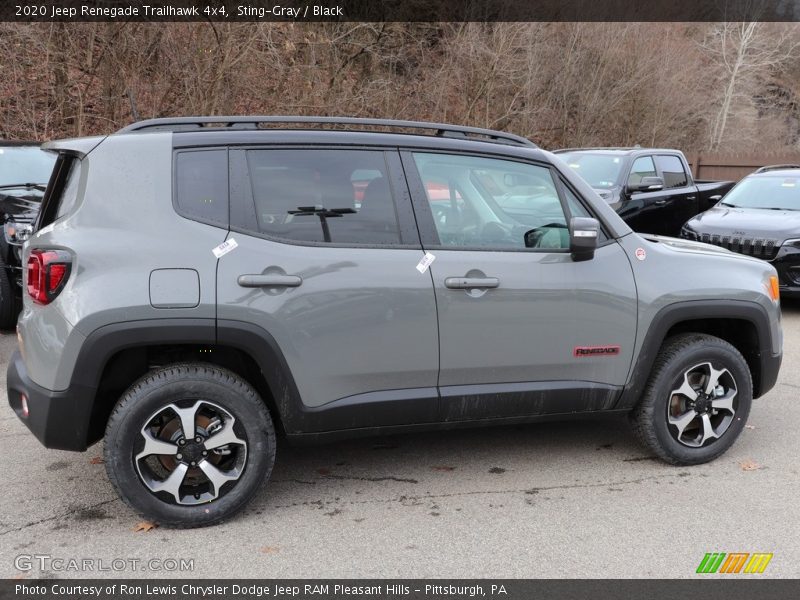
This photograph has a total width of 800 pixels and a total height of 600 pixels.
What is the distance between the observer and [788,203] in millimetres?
9445

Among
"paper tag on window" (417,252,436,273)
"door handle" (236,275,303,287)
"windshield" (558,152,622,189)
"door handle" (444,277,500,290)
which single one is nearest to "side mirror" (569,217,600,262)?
"door handle" (444,277,500,290)

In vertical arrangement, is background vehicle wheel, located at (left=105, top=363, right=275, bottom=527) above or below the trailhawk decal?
below

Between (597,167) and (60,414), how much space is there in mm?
9284

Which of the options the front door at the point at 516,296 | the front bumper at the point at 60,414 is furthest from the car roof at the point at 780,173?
the front bumper at the point at 60,414

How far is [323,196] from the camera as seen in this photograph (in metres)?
3.58

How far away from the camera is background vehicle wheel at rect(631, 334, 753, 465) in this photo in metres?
4.13

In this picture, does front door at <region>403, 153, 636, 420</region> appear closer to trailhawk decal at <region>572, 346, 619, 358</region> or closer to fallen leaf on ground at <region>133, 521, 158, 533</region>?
trailhawk decal at <region>572, 346, 619, 358</region>

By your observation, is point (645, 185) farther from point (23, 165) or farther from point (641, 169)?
point (23, 165)

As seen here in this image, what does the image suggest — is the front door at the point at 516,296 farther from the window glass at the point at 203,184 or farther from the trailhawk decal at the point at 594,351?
the window glass at the point at 203,184

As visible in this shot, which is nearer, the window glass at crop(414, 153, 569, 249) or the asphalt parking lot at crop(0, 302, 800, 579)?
the asphalt parking lot at crop(0, 302, 800, 579)

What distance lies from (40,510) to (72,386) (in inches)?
32.8

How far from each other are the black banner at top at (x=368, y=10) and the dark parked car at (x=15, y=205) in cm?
625

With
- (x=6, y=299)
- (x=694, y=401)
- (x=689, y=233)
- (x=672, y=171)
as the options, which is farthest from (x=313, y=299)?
(x=672, y=171)

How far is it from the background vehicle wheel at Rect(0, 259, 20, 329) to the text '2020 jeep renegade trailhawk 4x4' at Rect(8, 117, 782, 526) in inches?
142
